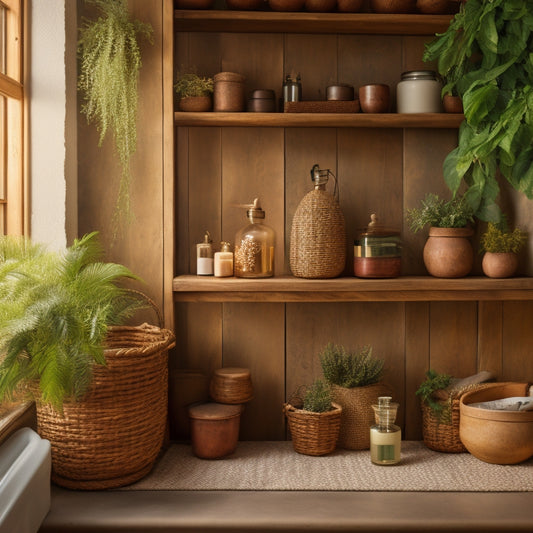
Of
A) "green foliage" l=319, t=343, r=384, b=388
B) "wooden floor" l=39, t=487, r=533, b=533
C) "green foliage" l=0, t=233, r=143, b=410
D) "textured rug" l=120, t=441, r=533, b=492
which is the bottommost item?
"wooden floor" l=39, t=487, r=533, b=533

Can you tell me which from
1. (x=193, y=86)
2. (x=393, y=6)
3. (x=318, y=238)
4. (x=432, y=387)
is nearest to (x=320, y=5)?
(x=393, y=6)

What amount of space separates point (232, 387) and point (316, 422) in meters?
0.33

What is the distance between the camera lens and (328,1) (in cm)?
228

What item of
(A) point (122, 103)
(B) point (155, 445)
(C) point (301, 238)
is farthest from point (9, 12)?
(B) point (155, 445)

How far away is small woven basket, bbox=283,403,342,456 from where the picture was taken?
223cm

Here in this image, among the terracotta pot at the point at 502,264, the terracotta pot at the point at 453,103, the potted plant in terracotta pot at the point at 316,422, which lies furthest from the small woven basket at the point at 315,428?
the terracotta pot at the point at 453,103

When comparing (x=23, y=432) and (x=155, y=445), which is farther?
(x=155, y=445)

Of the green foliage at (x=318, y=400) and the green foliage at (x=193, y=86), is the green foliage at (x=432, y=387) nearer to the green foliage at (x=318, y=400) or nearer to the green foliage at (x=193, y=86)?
the green foliage at (x=318, y=400)

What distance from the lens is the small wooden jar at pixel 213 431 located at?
221 cm

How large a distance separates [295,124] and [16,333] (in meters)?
1.21

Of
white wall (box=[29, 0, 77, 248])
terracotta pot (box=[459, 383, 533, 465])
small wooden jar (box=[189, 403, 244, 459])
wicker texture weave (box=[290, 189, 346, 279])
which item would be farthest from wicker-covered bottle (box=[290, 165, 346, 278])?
white wall (box=[29, 0, 77, 248])

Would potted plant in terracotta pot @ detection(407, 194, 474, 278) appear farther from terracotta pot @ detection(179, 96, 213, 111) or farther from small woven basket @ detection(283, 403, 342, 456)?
terracotta pot @ detection(179, 96, 213, 111)

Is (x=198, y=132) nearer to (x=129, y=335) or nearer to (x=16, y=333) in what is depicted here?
(x=129, y=335)

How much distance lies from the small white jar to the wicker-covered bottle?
0.45 metres
